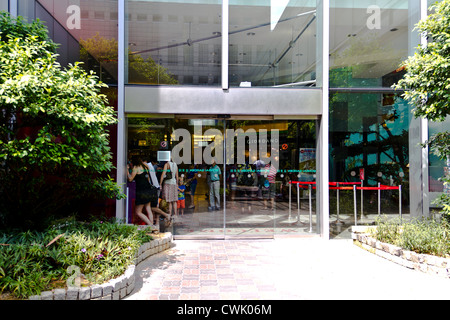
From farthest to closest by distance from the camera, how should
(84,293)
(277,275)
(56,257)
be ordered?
(277,275)
(56,257)
(84,293)

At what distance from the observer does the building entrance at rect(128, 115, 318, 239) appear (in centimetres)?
831

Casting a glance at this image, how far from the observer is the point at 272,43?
8.52m

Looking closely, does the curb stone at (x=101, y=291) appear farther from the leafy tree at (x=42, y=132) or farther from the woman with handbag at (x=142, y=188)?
the woman with handbag at (x=142, y=188)

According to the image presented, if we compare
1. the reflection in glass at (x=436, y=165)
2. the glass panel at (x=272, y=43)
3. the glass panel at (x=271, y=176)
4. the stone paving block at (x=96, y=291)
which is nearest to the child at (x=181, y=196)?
the glass panel at (x=271, y=176)

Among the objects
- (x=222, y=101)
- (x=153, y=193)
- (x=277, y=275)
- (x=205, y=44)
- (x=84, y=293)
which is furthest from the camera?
(x=205, y=44)

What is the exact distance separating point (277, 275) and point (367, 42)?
6.65m

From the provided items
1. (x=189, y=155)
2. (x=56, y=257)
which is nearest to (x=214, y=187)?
(x=189, y=155)

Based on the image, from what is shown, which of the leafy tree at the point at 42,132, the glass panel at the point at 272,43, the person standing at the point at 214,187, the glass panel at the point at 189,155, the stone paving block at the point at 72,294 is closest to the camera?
the stone paving block at the point at 72,294

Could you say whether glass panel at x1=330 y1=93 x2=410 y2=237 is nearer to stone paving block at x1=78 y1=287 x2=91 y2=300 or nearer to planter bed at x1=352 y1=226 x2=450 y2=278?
planter bed at x1=352 y1=226 x2=450 y2=278

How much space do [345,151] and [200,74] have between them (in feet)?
14.0

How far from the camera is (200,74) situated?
8266mm

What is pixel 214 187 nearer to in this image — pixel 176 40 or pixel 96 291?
pixel 176 40

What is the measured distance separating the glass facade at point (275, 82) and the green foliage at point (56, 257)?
2970mm

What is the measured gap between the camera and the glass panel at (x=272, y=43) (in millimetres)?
8305
